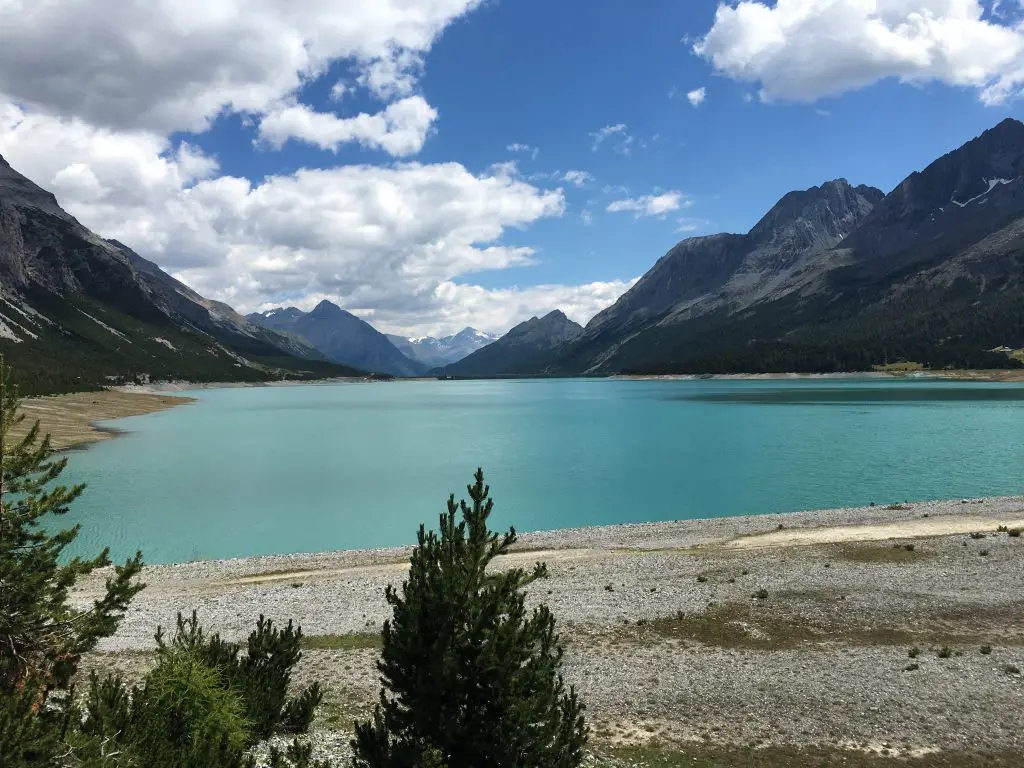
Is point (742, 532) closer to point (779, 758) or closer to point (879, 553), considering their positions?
point (879, 553)

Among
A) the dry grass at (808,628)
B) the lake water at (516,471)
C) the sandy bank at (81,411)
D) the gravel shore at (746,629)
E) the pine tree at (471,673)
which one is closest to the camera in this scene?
the pine tree at (471,673)

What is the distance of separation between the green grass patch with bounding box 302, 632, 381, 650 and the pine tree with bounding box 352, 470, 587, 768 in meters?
14.8

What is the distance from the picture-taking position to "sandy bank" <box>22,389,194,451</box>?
3969 inches

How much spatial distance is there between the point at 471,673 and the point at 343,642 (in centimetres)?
1700

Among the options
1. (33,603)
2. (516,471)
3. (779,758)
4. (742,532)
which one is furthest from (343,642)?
(516,471)

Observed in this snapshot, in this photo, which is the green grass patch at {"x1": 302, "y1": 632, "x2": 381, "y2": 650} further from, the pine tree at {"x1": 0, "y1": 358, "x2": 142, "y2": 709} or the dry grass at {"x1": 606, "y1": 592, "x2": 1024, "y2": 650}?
the pine tree at {"x1": 0, "y1": 358, "x2": 142, "y2": 709}

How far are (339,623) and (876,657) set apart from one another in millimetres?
20817

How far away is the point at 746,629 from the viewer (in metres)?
25.1

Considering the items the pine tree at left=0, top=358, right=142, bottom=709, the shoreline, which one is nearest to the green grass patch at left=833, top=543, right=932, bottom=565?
the shoreline

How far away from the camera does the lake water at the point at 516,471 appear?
183ft

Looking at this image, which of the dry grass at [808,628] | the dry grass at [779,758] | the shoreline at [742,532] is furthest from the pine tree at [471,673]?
Answer: the shoreline at [742,532]

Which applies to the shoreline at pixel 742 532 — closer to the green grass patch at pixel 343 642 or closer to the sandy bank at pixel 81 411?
the green grass patch at pixel 343 642

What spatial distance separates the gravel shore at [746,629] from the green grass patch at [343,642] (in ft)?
0.36

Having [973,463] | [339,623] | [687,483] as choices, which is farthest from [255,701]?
[973,463]
